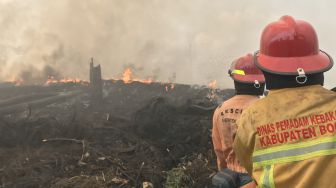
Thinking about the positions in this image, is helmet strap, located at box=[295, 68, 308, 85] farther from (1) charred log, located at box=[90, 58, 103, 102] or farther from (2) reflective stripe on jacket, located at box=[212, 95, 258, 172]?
(1) charred log, located at box=[90, 58, 103, 102]

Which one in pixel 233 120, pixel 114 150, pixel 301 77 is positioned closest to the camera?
pixel 301 77

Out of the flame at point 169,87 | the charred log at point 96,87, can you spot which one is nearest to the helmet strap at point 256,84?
the charred log at point 96,87

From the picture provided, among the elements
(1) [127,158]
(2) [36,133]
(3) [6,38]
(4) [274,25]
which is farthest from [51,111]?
(4) [274,25]

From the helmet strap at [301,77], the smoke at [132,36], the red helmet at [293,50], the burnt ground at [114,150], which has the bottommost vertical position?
the burnt ground at [114,150]

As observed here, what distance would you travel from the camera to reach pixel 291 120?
88.5 inches

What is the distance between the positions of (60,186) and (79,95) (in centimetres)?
1030

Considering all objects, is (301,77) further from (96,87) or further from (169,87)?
(169,87)

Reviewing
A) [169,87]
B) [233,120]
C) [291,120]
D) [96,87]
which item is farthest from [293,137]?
[169,87]

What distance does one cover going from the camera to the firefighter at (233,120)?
401cm

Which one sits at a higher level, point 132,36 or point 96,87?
point 132,36

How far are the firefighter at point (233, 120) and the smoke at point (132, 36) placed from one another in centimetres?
1897

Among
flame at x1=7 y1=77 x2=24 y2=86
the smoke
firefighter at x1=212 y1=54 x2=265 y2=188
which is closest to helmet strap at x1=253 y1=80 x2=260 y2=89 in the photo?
firefighter at x1=212 y1=54 x2=265 y2=188

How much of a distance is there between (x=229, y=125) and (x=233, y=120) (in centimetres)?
7

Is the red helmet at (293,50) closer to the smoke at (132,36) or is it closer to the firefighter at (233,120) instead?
the firefighter at (233,120)
